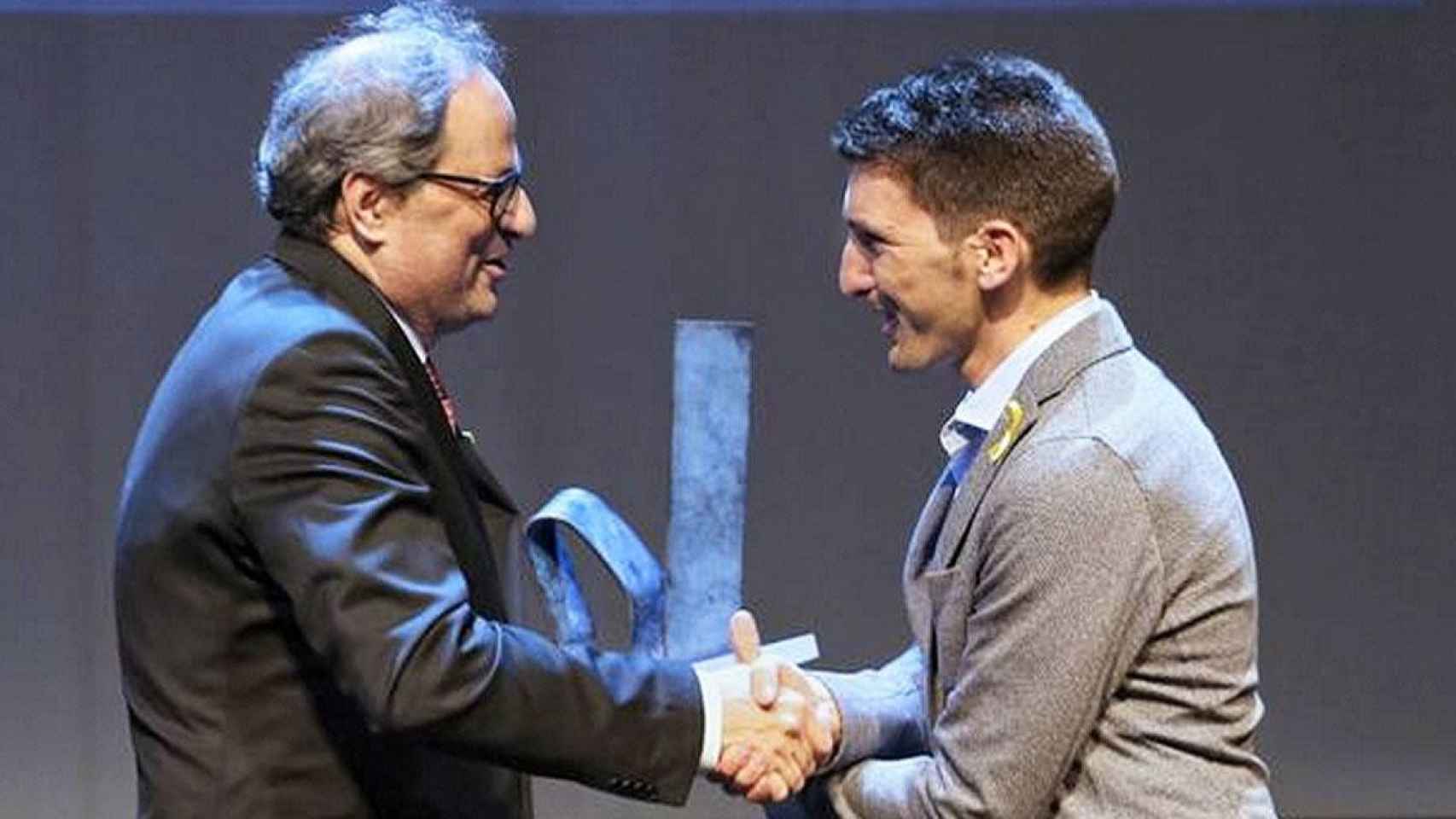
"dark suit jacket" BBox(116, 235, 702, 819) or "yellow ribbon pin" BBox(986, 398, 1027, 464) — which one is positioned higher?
"yellow ribbon pin" BBox(986, 398, 1027, 464)

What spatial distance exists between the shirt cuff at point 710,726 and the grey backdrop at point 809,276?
70.8 inches

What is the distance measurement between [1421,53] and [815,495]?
121cm

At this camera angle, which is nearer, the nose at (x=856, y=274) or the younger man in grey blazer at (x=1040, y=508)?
the younger man in grey blazer at (x=1040, y=508)

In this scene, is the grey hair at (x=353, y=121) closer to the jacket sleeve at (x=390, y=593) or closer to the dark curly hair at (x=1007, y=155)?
the jacket sleeve at (x=390, y=593)

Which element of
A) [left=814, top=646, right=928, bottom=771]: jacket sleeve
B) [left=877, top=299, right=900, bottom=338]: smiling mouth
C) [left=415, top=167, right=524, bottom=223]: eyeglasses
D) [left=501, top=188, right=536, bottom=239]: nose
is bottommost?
[left=814, top=646, right=928, bottom=771]: jacket sleeve

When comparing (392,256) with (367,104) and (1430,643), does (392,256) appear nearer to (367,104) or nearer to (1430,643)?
(367,104)

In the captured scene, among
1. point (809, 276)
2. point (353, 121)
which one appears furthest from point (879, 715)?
point (809, 276)

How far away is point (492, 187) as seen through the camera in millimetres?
1886

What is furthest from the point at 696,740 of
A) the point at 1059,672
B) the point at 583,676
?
the point at 1059,672

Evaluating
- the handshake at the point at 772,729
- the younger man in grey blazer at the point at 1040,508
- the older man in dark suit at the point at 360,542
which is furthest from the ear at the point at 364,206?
the handshake at the point at 772,729

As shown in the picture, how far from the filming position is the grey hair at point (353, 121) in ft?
6.01

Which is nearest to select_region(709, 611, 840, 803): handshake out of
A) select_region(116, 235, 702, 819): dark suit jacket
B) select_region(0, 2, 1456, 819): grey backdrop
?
select_region(116, 235, 702, 819): dark suit jacket

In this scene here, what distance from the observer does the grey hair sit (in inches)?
72.2

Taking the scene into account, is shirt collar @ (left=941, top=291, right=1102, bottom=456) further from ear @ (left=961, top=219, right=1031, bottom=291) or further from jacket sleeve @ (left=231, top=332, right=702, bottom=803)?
jacket sleeve @ (left=231, top=332, right=702, bottom=803)
